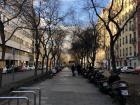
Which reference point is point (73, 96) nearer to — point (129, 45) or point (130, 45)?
point (130, 45)

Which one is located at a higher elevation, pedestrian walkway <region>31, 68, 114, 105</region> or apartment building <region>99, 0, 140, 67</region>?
apartment building <region>99, 0, 140, 67</region>

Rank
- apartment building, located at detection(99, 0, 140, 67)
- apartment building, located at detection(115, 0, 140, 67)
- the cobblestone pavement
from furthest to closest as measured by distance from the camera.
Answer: apartment building, located at detection(115, 0, 140, 67), apartment building, located at detection(99, 0, 140, 67), the cobblestone pavement

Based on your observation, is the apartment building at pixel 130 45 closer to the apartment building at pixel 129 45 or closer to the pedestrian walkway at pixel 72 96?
the apartment building at pixel 129 45

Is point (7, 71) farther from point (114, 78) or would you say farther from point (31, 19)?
point (114, 78)

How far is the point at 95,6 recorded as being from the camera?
33.1 metres

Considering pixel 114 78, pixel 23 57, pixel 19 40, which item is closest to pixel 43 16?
pixel 114 78

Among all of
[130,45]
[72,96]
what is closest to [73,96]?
[72,96]

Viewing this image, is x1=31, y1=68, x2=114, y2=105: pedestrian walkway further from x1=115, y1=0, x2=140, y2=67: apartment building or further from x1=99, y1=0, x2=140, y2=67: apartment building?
x1=115, y1=0, x2=140, y2=67: apartment building

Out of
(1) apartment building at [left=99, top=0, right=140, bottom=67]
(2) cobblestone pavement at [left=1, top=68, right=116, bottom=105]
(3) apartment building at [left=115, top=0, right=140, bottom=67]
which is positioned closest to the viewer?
(2) cobblestone pavement at [left=1, top=68, right=116, bottom=105]

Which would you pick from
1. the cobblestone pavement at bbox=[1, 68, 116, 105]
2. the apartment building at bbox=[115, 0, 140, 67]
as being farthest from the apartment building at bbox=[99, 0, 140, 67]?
the cobblestone pavement at bbox=[1, 68, 116, 105]

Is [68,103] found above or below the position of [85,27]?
below

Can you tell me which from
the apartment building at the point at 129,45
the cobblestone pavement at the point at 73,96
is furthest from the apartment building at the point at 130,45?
the cobblestone pavement at the point at 73,96

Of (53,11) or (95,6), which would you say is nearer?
(95,6)

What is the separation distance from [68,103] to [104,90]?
21.0 feet
